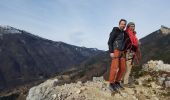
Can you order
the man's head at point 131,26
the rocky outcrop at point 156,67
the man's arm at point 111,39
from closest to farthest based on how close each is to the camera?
the man's arm at point 111,39 < the man's head at point 131,26 < the rocky outcrop at point 156,67

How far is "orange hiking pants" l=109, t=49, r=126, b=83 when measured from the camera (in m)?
18.5

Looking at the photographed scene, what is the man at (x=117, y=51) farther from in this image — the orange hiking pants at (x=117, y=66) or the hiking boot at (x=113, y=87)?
the hiking boot at (x=113, y=87)

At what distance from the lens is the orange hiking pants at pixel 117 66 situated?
18.5m

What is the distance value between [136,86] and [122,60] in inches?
108

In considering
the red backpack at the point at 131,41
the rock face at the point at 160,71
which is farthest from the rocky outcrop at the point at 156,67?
the red backpack at the point at 131,41

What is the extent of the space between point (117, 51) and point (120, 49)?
179mm

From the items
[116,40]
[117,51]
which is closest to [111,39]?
[116,40]

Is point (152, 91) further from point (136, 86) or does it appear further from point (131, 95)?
point (131, 95)

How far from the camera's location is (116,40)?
18.5 m

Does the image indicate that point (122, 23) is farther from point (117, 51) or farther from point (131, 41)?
point (117, 51)

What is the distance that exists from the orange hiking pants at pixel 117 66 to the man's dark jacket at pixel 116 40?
242mm

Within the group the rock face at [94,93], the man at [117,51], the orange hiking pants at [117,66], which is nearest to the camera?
the man at [117,51]

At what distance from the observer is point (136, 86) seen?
2097 cm

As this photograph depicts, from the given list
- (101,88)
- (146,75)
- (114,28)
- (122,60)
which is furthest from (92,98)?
(146,75)
